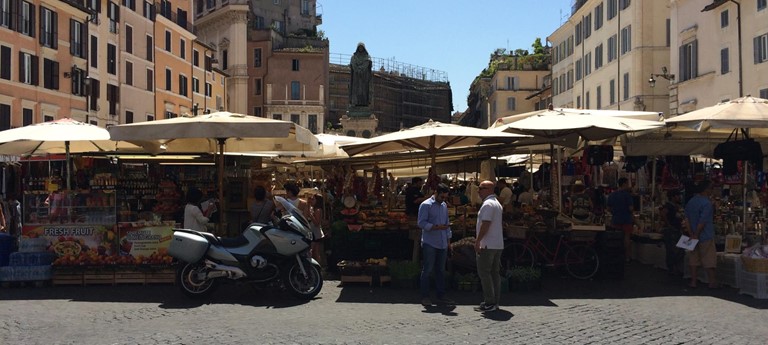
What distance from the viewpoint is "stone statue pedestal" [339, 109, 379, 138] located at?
39062mm

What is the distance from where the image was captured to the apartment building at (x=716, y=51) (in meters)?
30.6

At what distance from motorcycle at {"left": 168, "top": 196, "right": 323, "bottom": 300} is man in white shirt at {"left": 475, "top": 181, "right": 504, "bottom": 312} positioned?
2.36 meters

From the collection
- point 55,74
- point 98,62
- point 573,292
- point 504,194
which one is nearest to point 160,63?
point 98,62

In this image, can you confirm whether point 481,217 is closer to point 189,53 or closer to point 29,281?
point 29,281

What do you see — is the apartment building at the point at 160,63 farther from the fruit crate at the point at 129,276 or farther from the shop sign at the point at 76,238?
the fruit crate at the point at 129,276

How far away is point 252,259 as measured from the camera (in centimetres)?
1145

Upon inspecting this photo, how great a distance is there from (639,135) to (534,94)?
2294 inches

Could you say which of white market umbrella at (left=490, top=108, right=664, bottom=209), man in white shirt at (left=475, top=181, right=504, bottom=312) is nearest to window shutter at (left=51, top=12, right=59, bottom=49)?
white market umbrella at (left=490, top=108, right=664, bottom=209)

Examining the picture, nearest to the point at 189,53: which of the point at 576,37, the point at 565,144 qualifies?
the point at 576,37

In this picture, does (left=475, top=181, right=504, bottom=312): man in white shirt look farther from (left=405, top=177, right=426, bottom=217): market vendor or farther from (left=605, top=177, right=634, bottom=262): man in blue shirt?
(left=605, top=177, right=634, bottom=262): man in blue shirt

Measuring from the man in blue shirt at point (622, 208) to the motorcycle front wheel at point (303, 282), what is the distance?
6.46 metres

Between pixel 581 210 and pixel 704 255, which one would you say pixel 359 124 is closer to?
pixel 581 210

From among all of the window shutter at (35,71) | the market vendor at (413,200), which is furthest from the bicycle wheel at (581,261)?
the window shutter at (35,71)

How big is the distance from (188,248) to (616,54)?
3992 cm
